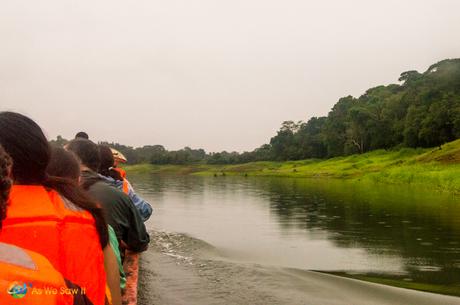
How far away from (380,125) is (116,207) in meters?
91.7

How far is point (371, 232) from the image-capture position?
1669 cm

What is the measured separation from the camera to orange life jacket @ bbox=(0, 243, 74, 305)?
1.77m

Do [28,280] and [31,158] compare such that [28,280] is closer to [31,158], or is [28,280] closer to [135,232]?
[31,158]

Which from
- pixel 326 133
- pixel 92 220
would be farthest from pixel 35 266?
pixel 326 133

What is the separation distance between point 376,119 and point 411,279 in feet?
283

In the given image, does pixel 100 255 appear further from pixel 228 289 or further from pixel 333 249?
pixel 333 249

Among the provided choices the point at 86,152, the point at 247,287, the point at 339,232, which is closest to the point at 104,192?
the point at 86,152

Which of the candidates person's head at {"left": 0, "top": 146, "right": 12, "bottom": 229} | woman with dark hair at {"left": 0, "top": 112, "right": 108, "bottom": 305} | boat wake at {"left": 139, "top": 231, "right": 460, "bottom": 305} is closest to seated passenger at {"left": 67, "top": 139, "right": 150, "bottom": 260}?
woman with dark hair at {"left": 0, "top": 112, "right": 108, "bottom": 305}

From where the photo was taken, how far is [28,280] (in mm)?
1810

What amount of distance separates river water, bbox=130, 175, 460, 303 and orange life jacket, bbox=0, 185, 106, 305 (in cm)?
933

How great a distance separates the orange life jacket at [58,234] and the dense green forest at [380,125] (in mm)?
70932

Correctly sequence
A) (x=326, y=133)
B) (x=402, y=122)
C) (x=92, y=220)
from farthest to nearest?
(x=326, y=133) < (x=402, y=122) < (x=92, y=220)

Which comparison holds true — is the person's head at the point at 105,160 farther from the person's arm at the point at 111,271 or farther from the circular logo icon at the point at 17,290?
the circular logo icon at the point at 17,290

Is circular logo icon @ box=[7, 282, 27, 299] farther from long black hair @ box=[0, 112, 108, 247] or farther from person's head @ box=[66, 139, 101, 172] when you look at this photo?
person's head @ box=[66, 139, 101, 172]
